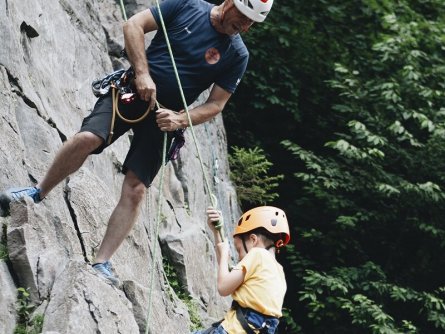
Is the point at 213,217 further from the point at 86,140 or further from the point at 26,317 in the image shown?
the point at 26,317

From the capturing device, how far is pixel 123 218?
19.7ft

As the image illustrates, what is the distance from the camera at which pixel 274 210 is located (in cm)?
540

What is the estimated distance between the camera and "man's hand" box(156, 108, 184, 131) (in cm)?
595

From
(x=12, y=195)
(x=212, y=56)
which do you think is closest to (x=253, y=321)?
(x=12, y=195)

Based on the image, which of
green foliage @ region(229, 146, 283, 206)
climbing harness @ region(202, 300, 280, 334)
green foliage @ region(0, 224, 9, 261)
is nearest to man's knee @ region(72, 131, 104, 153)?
green foliage @ region(0, 224, 9, 261)

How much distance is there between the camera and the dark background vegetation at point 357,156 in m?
11.9

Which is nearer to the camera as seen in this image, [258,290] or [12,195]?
[258,290]

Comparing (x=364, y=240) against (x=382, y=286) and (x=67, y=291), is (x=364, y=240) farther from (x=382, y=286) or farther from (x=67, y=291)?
(x=67, y=291)

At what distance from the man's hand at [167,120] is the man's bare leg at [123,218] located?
1.35ft

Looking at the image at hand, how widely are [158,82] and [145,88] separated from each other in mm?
241

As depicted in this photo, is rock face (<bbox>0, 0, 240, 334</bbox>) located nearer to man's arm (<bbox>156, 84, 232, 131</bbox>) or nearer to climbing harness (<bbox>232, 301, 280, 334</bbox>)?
man's arm (<bbox>156, 84, 232, 131</bbox>)

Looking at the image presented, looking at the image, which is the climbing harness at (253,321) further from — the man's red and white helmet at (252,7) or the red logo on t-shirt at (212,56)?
the man's red and white helmet at (252,7)

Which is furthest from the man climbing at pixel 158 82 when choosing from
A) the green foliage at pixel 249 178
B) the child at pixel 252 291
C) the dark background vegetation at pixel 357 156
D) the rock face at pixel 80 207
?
the green foliage at pixel 249 178

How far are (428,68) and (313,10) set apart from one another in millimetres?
2800
